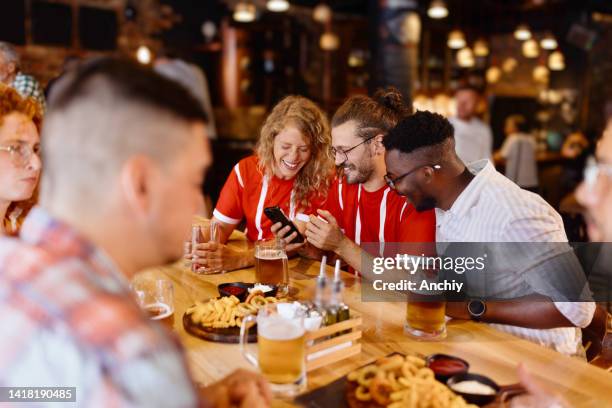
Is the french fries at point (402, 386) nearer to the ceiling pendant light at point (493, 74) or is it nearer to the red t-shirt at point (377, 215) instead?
the red t-shirt at point (377, 215)

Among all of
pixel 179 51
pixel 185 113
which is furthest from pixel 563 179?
pixel 185 113

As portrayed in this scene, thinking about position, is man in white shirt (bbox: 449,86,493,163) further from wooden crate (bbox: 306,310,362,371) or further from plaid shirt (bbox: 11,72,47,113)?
wooden crate (bbox: 306,310,362,371)

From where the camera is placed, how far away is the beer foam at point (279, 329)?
1.23 m

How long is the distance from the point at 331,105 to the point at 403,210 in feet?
23.5

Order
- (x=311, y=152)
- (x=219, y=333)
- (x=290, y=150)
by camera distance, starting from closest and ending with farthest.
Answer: (x=219, y=333), (x=290, y=150), (x=311, y=152)

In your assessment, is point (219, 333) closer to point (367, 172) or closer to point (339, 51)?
point (367, 172)

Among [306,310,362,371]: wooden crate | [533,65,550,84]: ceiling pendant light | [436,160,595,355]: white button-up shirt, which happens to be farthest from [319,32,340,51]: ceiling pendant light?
[306,310,362,371]: wooden crate

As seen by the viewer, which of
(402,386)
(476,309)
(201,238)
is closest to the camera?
(402,386)

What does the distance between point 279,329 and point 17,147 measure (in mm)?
1146

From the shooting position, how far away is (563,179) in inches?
331

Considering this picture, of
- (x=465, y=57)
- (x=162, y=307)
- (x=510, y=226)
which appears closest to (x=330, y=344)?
(x=162, y=307)

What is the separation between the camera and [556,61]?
389 inches

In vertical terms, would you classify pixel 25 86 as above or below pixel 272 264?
above

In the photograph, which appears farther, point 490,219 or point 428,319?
point 490,219
